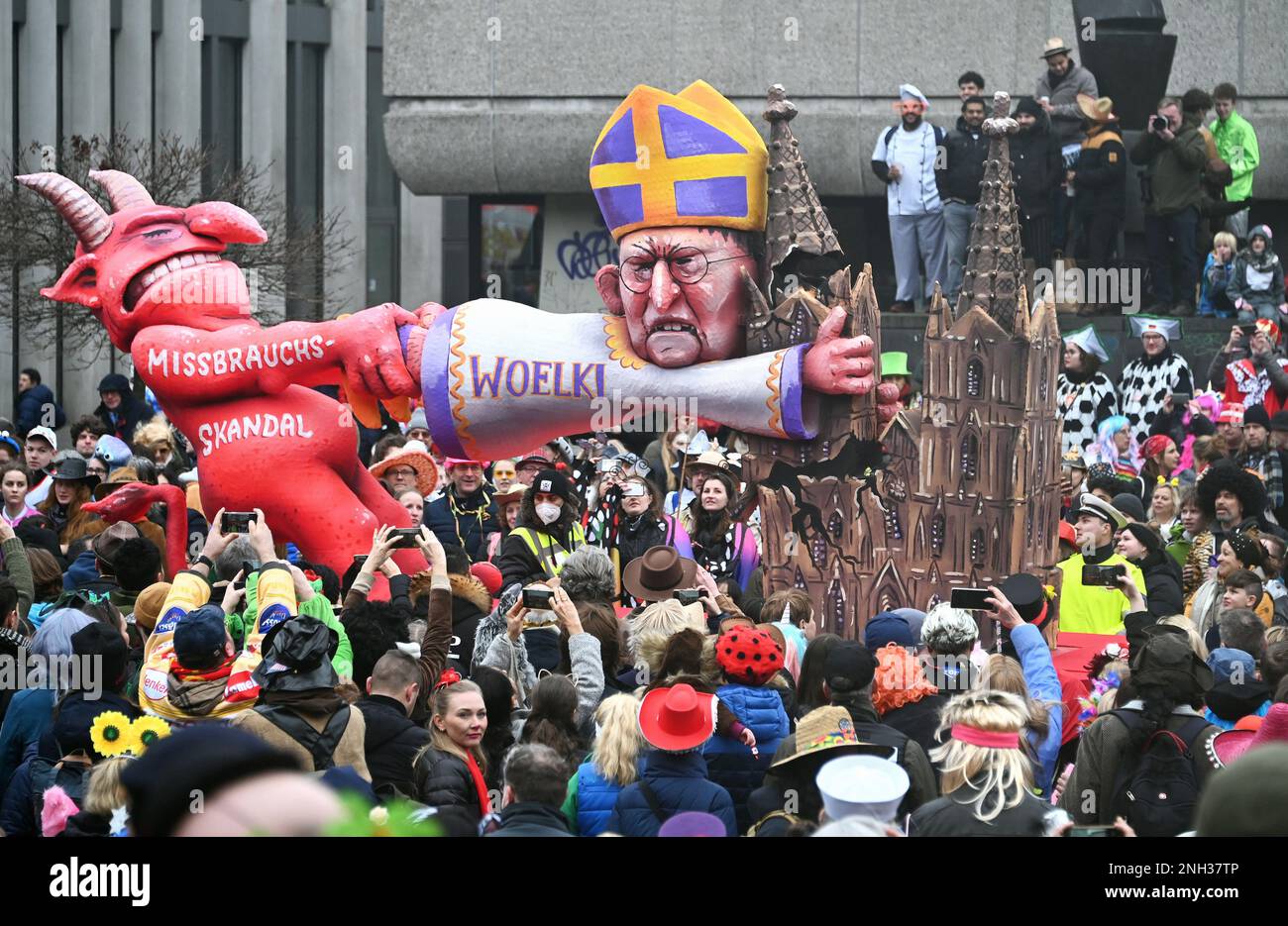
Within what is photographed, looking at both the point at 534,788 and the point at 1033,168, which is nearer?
the point at 534,788

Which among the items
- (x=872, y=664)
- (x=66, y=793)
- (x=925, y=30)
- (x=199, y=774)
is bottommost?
(x=66, y=793)

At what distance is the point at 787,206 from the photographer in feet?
32.5

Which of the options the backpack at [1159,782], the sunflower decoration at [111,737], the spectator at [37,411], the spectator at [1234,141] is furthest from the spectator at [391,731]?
the spectator at [1234,141]

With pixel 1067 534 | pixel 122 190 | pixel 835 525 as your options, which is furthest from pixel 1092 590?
pixel 122 190

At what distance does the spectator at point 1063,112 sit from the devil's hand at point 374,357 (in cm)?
714

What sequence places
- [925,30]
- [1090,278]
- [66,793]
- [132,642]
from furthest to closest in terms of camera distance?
[925,30]
[1090,278]
[132,642]
[66,793]

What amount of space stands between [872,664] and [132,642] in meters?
3.32

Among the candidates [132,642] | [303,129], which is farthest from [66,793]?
[303,129]

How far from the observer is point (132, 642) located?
7977 millimetres

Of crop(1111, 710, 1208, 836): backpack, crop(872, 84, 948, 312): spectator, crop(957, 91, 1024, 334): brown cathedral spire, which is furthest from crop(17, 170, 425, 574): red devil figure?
crop(872, 84, 948, 312): spectator

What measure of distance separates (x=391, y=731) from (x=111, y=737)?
2.83 ft

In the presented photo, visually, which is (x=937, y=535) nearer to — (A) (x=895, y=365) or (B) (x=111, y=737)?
(A) (x=895, y=365)

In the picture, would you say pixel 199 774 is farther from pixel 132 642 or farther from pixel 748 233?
pixel 748 233

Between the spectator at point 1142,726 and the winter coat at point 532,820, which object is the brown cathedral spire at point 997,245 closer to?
the spectator at point 1142,726
